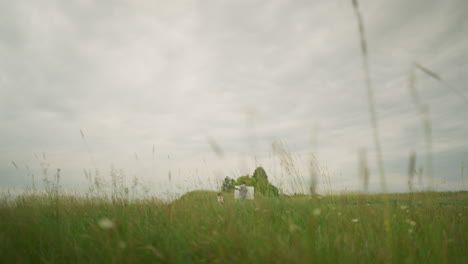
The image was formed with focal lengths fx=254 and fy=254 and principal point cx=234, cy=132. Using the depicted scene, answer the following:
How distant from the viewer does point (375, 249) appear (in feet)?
8.32

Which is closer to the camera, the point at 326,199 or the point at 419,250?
the point at 419,250

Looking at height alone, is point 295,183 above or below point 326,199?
above

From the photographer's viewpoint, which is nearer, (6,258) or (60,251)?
(6,258)

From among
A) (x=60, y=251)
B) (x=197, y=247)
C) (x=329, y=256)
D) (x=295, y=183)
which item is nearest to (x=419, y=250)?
(x=329, y=256)

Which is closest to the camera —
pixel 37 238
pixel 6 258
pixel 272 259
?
pixel 272 259

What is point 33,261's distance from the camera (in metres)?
2.36

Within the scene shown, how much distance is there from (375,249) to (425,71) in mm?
1782

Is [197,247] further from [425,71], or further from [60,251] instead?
[425,71]

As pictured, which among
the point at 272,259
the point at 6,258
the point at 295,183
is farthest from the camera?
the point at 295,183

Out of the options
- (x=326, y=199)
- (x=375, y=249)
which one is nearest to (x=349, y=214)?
(x=326, y=199)

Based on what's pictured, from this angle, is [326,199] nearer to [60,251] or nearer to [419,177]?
[419,177]

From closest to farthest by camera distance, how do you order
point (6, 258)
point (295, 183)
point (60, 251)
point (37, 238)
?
point (6, 258)
point (60, 251)
point (37, 238)
point (295, 183)

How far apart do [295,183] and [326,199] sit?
0.80 metres

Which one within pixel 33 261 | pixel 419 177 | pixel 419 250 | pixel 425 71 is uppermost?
pixel 425 71
